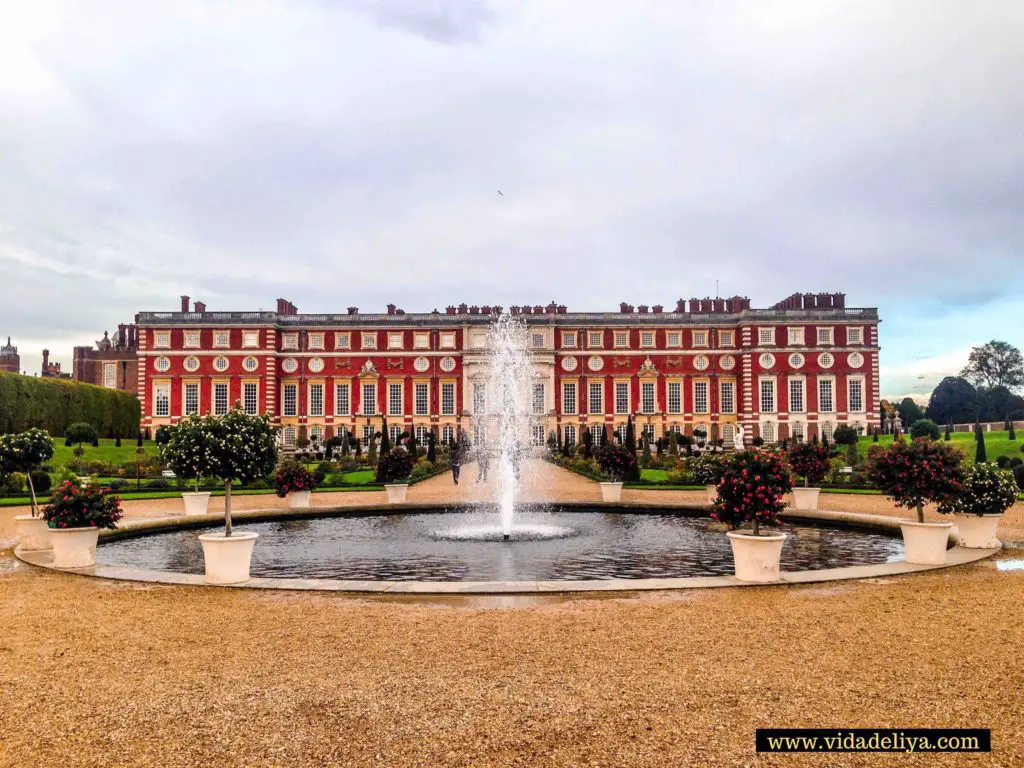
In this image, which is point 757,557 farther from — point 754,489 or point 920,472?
point 920,472

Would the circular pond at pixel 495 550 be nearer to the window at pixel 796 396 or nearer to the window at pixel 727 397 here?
the window at pixel 727 397

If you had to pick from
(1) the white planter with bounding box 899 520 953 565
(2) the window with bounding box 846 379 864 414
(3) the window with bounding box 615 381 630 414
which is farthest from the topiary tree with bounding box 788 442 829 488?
(2) the window with bounding box 846 379 864 414

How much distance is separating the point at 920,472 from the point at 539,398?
41.9 meters

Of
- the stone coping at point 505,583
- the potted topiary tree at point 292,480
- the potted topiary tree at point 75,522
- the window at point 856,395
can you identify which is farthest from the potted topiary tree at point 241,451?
the window at point 856,395

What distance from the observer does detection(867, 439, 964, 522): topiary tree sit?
9531mm

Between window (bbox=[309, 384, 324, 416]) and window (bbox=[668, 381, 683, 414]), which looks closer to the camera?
window (bbox=[668, 381, 683, 414])

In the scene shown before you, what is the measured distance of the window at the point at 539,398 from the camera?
51312mm

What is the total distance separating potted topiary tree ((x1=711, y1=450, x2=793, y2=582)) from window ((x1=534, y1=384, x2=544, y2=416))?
140 ft

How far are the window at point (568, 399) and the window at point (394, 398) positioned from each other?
10.8 m

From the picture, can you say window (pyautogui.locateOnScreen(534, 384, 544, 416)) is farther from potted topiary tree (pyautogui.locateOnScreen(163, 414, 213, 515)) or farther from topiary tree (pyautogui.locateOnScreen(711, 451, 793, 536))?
topiary tree (pyautogui.locateOnScreen(711, 451, 793, 536))

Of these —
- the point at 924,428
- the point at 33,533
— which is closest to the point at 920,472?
the point at 33,533

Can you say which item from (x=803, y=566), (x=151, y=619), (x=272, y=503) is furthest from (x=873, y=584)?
(x=272, y=503)

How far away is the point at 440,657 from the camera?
18.3 ft

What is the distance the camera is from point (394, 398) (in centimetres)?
5188
